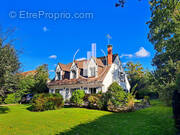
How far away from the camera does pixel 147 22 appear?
25.0m

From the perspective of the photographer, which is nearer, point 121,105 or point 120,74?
point 121,105

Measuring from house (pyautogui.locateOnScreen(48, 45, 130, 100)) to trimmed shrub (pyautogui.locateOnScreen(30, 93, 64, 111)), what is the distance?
7.48 metres

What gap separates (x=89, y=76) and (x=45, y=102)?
10.7 meters

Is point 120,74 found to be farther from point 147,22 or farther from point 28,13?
point 28,13

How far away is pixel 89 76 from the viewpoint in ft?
83.1

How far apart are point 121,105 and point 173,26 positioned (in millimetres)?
14797

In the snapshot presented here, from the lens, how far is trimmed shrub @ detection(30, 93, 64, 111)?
1629 cm

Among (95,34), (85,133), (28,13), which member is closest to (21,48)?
(28,13)

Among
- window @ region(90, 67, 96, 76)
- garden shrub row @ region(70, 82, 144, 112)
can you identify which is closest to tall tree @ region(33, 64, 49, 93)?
window @ region(90, 67, 96, 76)

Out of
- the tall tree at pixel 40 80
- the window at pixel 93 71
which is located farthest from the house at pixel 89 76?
the tall tree at pixel 40 80

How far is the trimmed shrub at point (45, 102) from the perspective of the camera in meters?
16.3

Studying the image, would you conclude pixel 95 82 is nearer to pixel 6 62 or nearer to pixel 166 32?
pixel 6 62

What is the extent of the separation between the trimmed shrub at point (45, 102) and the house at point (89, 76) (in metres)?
7.48

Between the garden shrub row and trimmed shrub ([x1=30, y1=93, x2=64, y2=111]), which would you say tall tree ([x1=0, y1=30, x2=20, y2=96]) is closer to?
trimmed shrub ([x1=30, y1=93, x2=64, y2=111])
